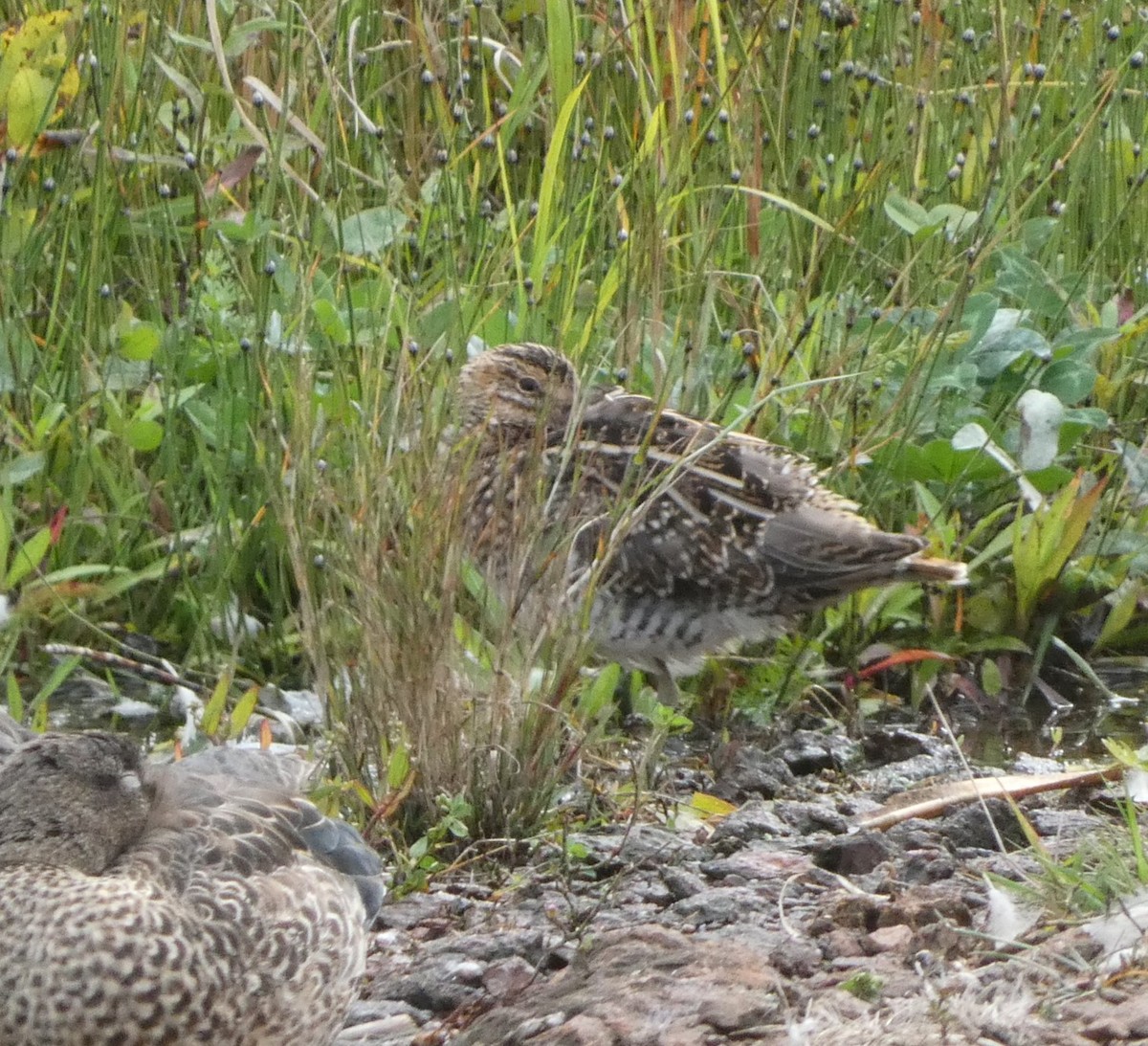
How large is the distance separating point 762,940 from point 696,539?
83.0 inches

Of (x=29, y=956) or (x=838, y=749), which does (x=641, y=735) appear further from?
(x=29, y=956)

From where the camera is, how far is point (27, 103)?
19.5 feet

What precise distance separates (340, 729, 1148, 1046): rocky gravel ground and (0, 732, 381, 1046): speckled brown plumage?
0.26 m

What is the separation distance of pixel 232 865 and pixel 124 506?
8.19 ft

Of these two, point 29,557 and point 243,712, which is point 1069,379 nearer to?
point 243,712

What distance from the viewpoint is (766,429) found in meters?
6.56

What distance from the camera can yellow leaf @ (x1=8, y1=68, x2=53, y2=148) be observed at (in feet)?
19.4

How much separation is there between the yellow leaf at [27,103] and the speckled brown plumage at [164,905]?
2.73 m

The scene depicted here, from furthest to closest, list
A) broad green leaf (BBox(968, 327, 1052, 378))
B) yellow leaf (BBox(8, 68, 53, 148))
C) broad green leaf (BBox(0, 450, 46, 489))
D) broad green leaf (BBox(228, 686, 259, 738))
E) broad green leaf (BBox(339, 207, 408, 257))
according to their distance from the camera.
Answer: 1. broad green leaf (BBox(968, 327, 1052, 378))
2. broad green leaf (BBox(339, 207, 408, 257))
3. yellow leaf (BBox(8, 68, 53, 148))
4. broad green leaf (BBox(0, 450, 46, 489))
5. broad green leaf (BBox(228, 686, 259, 738))

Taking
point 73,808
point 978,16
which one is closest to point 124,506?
point 73,808

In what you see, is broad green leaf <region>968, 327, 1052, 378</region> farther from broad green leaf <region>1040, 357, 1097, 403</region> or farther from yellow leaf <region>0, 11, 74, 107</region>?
yellow leaf <region>0, 11, 74, 107</region>

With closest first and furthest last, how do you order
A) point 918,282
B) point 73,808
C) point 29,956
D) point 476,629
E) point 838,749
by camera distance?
point 29,956
point 73,808
point 476,629
point 838,749
point 918,282

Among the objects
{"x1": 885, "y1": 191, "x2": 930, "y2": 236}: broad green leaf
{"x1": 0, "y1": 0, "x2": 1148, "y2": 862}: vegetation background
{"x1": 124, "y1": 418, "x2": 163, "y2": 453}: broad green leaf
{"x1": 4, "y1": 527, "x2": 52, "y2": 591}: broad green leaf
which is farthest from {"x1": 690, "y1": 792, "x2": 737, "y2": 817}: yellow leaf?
{"x1": 885, "y1": 191, "x2": 930, "y2": 236}: broad green leaf

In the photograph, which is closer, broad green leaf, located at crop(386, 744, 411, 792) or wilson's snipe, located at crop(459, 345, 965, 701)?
broad green leaf, located at crop(386, 744, 411, 792)
